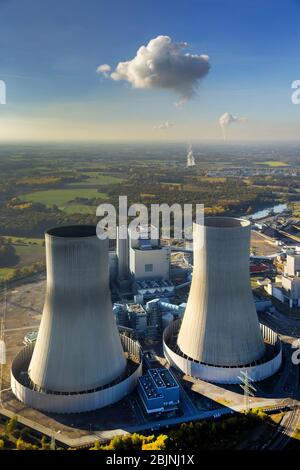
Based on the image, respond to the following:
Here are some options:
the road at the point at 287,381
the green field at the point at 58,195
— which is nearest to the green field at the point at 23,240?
the green field at the point at 58,195

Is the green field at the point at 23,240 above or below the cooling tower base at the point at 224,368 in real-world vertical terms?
above

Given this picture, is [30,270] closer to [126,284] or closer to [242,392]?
[126,284]

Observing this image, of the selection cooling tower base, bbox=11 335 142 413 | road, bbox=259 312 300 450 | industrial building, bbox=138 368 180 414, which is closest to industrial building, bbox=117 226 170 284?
road, bbox=259 312 300 450

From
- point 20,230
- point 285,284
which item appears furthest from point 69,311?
point 20,230

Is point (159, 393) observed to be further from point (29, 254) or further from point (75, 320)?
point (29, 254)

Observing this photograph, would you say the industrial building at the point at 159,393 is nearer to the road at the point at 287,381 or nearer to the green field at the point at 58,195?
the road at the point at 287,381
